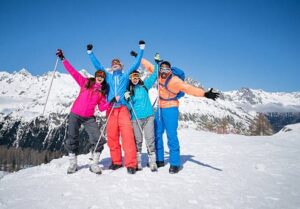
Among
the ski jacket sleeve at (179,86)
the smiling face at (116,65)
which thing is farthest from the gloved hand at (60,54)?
the ski jacket sleeve at (179,86)

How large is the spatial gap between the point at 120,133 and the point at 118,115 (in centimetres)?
63

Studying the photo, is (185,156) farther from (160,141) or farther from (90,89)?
(90,89)

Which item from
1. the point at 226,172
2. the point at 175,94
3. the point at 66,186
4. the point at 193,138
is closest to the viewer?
the point at 66,186

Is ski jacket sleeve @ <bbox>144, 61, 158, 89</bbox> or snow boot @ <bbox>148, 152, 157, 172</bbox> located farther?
ski jacket sleeve @ <bbox>144, 61, 158, 89</bbox>

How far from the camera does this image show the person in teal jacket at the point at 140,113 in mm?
9141

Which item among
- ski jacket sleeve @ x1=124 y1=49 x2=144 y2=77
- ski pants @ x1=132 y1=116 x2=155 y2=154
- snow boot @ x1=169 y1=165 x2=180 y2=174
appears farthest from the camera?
ski jacket sleeve @ x1=124 y1=49 x2=144 y2=77

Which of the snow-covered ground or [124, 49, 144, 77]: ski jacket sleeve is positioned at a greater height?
[124, 49, 144, 77]: ski jacket sleeve

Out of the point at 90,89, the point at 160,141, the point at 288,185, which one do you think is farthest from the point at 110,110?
the point at 288,185

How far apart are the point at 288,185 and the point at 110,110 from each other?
5.73 metres

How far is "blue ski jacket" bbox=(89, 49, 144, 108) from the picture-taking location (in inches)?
365

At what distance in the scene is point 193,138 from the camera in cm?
1694

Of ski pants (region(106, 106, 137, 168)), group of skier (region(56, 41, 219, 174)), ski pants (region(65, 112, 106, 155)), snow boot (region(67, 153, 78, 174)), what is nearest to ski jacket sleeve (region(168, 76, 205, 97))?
group of skier (region(56, 41, 219, 174))

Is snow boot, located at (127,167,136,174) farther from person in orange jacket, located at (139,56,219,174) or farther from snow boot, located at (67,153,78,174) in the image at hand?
snow boot, located at (67,153,78,174)

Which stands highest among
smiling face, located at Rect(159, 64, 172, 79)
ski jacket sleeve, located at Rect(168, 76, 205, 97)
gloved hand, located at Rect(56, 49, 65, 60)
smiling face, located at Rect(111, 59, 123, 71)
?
gloved hand, located at Rect(56, 49, 65, 60)
